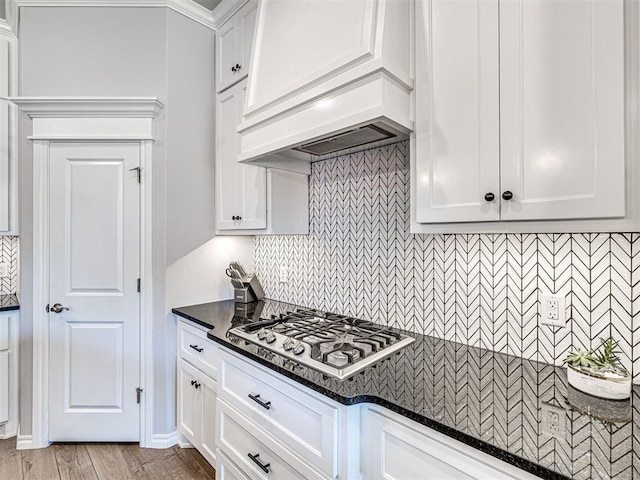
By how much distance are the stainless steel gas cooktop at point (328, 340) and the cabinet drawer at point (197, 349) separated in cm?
31

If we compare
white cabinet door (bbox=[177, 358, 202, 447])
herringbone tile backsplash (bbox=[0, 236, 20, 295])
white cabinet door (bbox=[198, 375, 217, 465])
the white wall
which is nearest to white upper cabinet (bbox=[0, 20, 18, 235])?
herringbone tile backsplash (bbox=[0, 236, 20, 295])

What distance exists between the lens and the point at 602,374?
1.02m

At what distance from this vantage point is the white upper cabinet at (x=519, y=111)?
91 cm

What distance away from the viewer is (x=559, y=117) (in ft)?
3.21

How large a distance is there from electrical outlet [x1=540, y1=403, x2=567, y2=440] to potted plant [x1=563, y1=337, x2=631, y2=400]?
0.15 meters

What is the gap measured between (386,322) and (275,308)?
0.78 meters

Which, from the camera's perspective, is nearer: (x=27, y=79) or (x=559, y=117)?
(x=559, y=117)

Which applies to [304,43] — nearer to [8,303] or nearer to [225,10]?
[225,10]

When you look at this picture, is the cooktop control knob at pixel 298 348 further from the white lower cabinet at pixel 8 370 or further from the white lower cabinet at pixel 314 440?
the white lower cabinet at pixel 8 370

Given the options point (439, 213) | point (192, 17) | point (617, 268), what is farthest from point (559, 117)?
point (192, 17)

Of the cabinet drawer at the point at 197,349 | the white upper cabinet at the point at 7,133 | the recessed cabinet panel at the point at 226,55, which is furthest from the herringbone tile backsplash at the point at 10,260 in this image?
the recessed cabinet panel at the point at 226,55

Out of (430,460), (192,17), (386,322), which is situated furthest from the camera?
(192,17)

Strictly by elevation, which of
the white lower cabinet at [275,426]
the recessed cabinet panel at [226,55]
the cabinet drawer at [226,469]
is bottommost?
the cabinet drawer at [226,469]

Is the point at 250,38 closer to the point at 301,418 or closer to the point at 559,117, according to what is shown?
the point at 559,117
